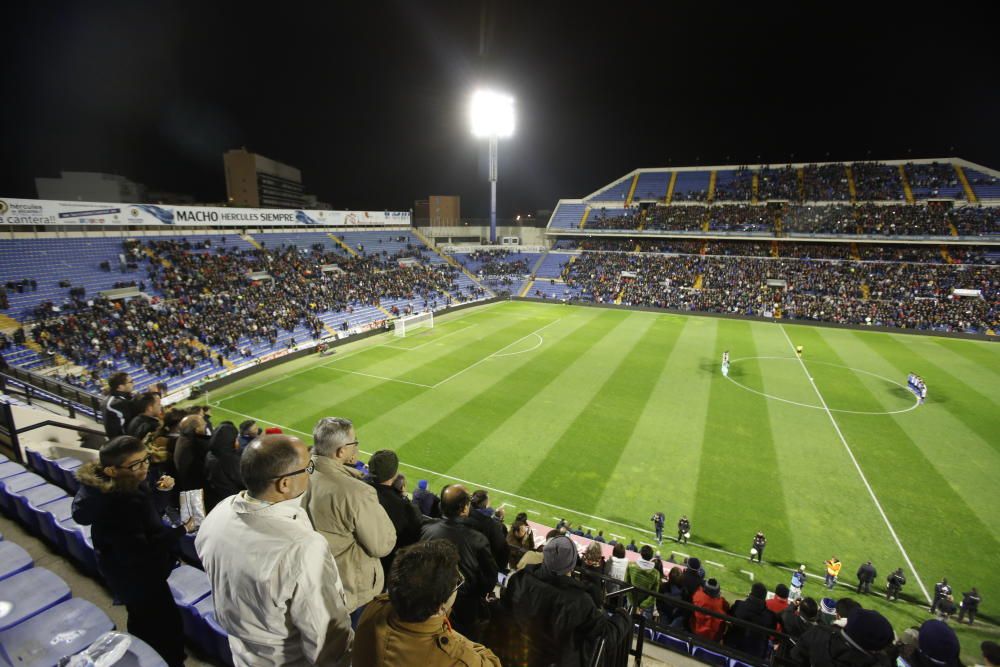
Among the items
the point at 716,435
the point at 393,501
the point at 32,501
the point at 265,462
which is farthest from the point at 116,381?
the point at 716,435

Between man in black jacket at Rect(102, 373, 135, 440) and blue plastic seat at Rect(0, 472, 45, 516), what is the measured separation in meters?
0.90

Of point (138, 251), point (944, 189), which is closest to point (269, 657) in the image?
point (138, 251)

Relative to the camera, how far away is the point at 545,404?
19016 mm

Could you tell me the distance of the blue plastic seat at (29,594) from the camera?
328 cm

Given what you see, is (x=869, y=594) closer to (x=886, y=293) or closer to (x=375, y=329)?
(x=375, y=329)

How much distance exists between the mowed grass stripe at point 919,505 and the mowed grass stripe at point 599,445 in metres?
6.26

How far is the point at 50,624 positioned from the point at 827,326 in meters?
41.3

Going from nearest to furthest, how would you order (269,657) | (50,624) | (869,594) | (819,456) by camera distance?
(269,657) < (50,624) < (869,594) < (819,456)

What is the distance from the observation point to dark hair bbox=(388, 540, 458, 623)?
1.83 metres

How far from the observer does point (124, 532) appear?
3.09m

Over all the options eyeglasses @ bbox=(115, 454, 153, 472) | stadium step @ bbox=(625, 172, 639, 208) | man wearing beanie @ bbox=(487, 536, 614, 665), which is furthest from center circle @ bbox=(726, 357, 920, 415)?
stadium step @ bbox=(625, 172, 639, 208)

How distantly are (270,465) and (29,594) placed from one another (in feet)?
9.93

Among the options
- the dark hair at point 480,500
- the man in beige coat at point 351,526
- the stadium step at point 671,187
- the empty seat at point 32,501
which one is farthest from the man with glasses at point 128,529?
the stadium step at point 671,187

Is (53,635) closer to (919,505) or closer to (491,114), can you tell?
(919,505)
